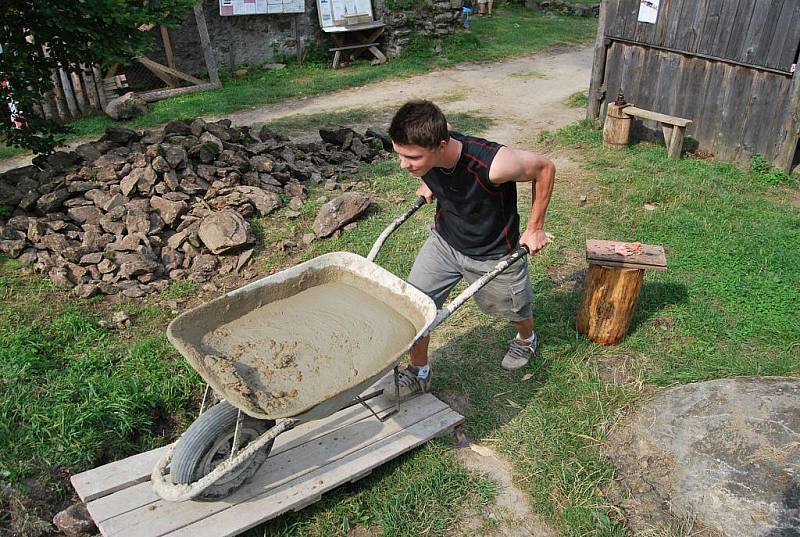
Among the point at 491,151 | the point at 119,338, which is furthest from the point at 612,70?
the point at 119,338

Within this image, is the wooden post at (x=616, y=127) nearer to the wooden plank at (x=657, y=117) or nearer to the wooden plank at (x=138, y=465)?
the wooden plank at (x=657, y=117)

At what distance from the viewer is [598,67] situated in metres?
8.77

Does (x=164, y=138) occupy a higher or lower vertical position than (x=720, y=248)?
higher

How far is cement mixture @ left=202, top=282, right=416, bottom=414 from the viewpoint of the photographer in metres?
2.60

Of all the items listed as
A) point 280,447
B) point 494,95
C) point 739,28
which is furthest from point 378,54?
point 280,447

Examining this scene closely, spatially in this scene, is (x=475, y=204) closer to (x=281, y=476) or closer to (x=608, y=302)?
(x=608, y=302)

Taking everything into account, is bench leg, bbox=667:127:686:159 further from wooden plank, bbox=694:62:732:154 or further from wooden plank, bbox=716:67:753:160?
wooden plank, bbox=716:67:753:160

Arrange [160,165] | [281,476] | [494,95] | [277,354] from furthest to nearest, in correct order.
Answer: [494,95]
[160,165]
[281,476]
[277,354]

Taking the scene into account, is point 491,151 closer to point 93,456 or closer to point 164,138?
point 93,456

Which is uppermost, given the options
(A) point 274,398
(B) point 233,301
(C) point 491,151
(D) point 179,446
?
(C) point 491,151

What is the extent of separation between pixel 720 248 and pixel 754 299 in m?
0.82

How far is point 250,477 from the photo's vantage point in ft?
9.86

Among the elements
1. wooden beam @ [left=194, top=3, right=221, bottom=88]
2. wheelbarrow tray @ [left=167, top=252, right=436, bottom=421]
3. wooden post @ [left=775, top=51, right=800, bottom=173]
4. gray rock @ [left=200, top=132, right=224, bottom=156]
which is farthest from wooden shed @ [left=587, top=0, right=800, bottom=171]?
wooden beam @ [left=194, top=3, right=221, bottom=88]

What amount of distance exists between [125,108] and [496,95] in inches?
252
